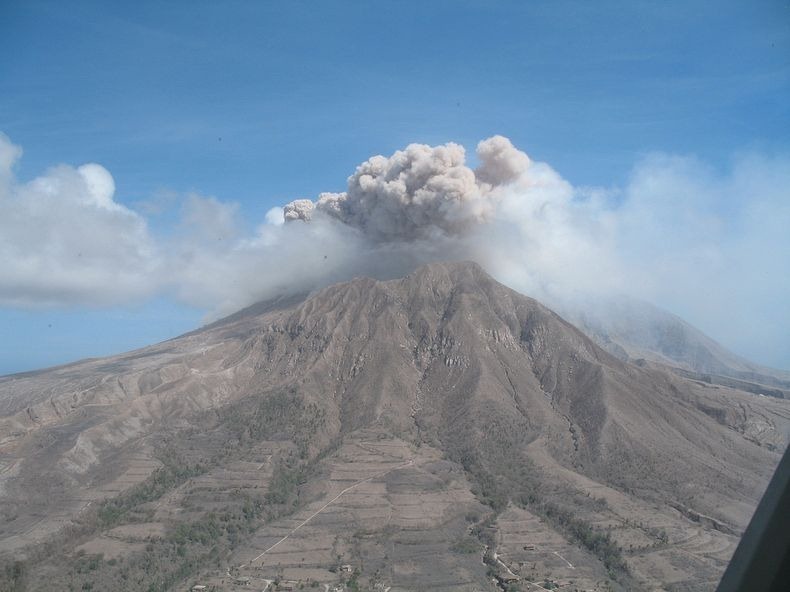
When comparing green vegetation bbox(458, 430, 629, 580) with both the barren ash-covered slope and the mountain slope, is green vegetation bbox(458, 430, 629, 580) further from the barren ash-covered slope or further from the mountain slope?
the mountain slope

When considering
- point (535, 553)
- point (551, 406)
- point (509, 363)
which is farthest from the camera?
point (509, 363)

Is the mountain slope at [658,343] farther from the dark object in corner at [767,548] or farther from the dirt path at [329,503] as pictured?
the dark object in corner at [767,548]

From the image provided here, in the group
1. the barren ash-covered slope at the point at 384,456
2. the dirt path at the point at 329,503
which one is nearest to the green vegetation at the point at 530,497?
the barren ash-covered slope at the point at 384,456

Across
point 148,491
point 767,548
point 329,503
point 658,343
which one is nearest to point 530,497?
point 329,503

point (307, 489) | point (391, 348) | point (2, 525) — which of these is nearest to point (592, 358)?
point (391, 348)

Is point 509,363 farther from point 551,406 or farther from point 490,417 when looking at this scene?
point 490,417

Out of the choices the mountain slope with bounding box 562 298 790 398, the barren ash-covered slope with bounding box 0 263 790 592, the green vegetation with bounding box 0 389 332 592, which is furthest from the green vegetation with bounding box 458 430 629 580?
the mountain slope with bounding box 562 298 790 398

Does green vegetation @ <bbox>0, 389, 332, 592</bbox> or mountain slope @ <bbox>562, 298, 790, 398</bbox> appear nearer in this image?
green vegetation @ <bbox>0, 389, 332, 592</bbox>
